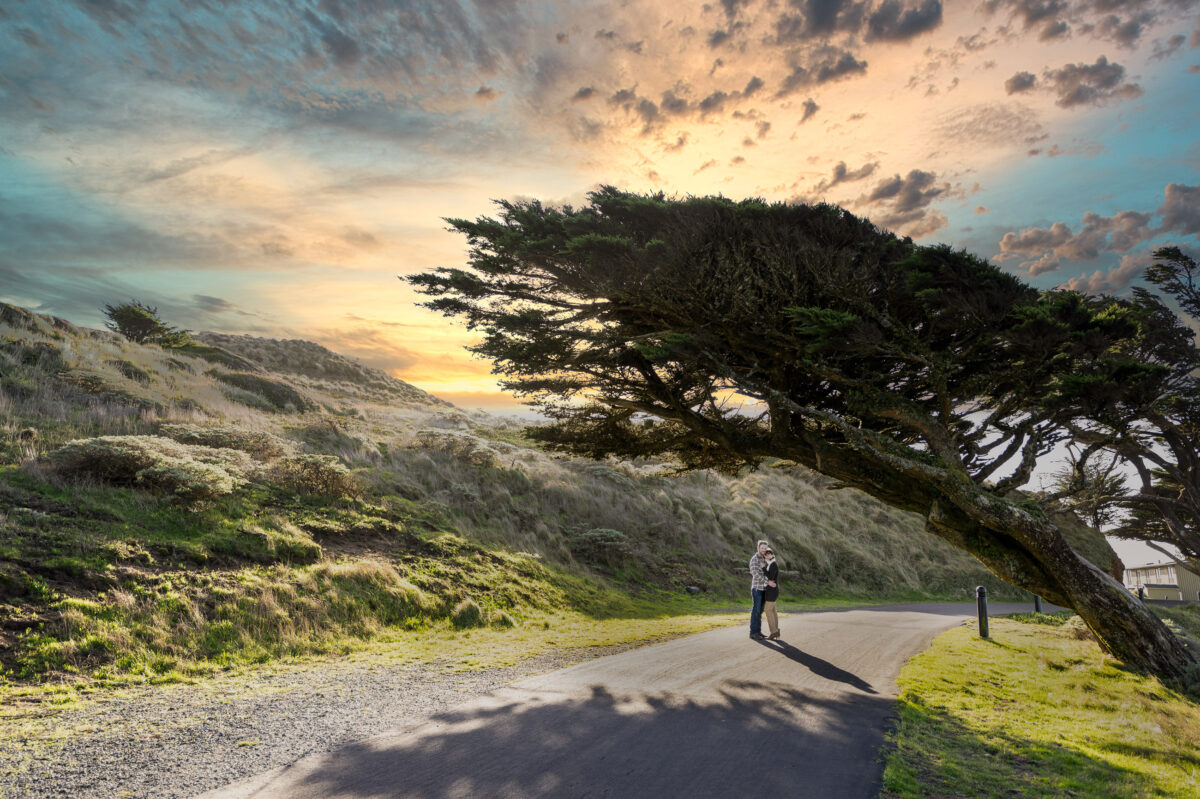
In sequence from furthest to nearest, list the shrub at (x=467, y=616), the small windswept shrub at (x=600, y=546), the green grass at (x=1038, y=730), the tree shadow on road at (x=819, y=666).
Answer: the small windswept shrub at (x=600, y=546), the shrub at (x=467, y=616), the tree shadow on road at (x=819, y=666), the green grass at (x=1038, y=730)

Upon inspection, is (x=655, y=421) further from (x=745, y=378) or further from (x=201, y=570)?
(x=201, y=570)

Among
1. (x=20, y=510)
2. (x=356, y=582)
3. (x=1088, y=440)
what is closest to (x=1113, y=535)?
(x=1088, y=440)

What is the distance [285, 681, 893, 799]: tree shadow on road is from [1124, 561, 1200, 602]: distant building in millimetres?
50449

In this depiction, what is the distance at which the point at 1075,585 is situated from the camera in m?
10.3

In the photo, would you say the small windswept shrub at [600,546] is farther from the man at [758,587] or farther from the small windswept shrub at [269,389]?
the small windswept shrub at [269,389]

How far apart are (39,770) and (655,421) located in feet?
40.2

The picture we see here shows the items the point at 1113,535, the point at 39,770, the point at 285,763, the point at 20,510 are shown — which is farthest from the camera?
the point at 1113,535

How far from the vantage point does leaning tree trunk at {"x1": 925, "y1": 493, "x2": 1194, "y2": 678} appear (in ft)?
32.7

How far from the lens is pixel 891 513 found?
43625 mm

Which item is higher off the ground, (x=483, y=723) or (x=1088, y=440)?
(x=1088, y=440)

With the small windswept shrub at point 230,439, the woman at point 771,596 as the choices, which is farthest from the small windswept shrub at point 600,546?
the small windswept shrub at point 230,439

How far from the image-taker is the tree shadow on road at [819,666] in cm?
831

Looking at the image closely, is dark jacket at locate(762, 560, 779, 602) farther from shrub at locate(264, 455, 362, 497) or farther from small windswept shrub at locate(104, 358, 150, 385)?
small windswept shrub at locate(104, 358, 150, 385)

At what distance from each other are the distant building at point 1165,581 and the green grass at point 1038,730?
43.4 meters
